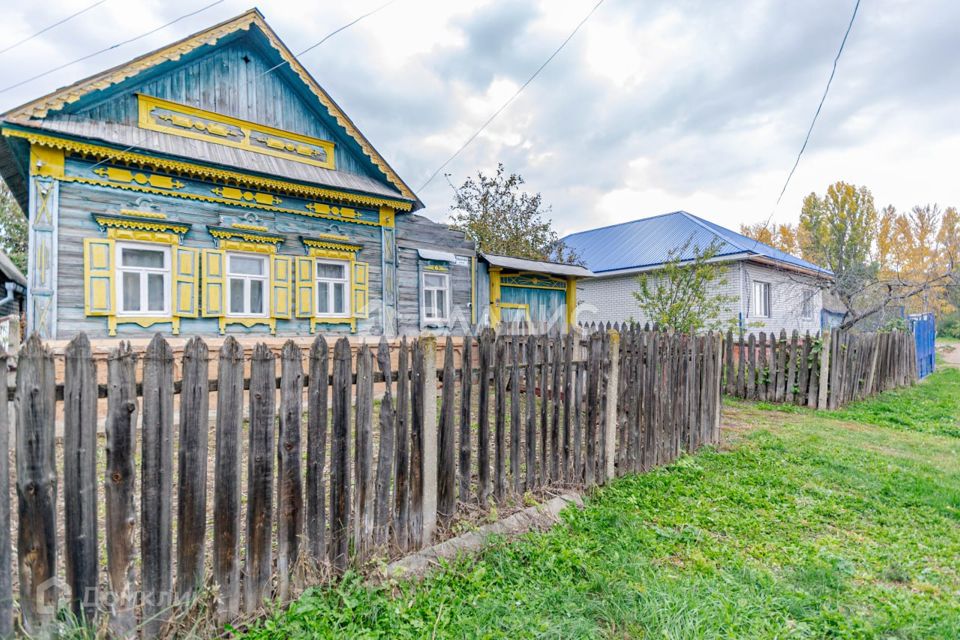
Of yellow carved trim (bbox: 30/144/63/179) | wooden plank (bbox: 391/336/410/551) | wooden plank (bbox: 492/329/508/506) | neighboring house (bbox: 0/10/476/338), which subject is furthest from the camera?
neighboring house (bbox: 0/10/476/338)

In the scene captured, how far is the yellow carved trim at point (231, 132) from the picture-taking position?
26.6ft

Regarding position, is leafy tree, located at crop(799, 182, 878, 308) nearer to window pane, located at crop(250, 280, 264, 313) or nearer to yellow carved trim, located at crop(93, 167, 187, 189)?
window pane, located at crop(250, 280, 264, 313)

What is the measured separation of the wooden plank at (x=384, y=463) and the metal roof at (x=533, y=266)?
9.93 m

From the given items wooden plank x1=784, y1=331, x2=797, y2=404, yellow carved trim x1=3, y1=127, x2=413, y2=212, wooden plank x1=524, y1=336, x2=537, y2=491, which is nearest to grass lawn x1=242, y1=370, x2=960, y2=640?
wooden plank x1=524, y1=336, x2=537, y2=491

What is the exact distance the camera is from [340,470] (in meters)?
2.55

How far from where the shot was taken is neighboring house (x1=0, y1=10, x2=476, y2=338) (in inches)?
278

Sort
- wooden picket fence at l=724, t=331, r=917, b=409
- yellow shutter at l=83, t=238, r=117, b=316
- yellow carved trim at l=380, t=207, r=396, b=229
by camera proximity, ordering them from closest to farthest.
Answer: yellow shutter at l=83, t=238, r=117, b=316, wooden picket fence at l=724, t=331, r=917, b=409, yellow carved trim at l=380, t=207, r=396, b=229

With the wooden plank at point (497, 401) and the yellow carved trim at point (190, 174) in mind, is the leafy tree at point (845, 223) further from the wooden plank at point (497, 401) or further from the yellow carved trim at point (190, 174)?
the wooden plank at point (497, 401)

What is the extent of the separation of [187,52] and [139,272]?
4132 mm

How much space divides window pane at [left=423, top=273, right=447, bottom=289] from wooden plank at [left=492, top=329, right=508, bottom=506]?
840 cm

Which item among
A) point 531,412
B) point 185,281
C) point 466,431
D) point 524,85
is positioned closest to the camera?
point 466,431

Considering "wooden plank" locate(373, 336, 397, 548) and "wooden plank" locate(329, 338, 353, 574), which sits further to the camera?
"wooden plank" locate(373, 336, 397, 548)

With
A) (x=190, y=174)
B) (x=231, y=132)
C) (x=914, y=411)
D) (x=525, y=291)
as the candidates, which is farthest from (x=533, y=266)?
(x=914, y=411)

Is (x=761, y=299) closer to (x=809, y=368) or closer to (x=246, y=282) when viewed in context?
(x=809, y=368)
